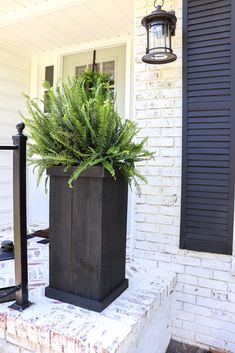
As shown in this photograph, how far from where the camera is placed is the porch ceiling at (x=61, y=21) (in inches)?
101

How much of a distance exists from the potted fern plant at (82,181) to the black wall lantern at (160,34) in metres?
0.59

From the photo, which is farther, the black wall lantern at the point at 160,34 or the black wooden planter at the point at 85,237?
the black wall lantern at the point at 160,34

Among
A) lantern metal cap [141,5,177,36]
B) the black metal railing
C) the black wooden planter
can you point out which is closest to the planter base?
the black wooden planter

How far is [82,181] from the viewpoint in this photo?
1.50m

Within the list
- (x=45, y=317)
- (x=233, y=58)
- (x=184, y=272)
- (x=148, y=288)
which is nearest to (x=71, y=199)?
(x=45, y=317)

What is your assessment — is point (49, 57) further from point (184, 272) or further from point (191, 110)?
point (184, 272)

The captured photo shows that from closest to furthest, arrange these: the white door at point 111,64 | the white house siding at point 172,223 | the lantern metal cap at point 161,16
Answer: the lantern metal cap at point 161,16, the white house siding at point 172,223, the white door at point 111,64

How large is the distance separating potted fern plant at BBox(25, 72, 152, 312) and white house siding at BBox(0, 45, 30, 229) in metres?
2.04

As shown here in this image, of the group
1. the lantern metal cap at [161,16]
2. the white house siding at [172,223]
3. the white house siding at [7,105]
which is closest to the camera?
the lantern metal cap at [161,16]

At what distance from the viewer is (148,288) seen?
1.82 m

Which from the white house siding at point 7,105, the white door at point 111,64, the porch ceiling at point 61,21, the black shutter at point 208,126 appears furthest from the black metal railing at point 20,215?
the white house siding at point 7,105

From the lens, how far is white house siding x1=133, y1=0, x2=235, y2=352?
196 cm

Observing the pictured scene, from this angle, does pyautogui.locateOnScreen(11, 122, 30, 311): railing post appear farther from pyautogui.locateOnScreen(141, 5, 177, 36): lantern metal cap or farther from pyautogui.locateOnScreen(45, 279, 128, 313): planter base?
pyautogui.locateOnScreen(141, 5, 177, 36): lantern metal cap

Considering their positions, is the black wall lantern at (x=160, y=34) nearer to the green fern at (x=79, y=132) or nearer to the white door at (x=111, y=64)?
the green fern at (x=79, y=132)
